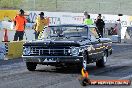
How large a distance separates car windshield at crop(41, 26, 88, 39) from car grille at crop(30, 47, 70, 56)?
1081 millimetres

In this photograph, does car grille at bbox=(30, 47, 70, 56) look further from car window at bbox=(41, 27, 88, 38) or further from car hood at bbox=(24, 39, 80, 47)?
car window at bbox=(41, 27, 88, 38)

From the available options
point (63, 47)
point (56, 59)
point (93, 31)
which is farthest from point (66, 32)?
point (56, 59)

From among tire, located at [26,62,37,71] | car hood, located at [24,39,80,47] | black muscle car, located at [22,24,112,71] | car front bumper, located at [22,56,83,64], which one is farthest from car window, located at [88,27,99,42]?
tire, located at [26,62,37,71]

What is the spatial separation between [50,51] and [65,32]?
54.3 inches

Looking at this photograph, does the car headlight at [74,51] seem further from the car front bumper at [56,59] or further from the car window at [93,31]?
the car window at [93,31]

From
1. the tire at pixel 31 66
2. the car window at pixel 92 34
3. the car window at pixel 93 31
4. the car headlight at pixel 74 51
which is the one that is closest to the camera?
the car headlight at pixel 74 51

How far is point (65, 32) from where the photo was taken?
1495 centimetres

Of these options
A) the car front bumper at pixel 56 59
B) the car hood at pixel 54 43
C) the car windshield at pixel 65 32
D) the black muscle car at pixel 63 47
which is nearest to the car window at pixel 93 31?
the black muscle car at pixel 63 47

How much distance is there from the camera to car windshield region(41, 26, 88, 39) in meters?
14.8

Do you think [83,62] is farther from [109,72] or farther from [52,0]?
[52,0]

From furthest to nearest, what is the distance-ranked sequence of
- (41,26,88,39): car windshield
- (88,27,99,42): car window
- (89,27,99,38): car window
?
(89,27,99,38): car window → (88,27,99,42): car window → (41,26,88,39): car windshield

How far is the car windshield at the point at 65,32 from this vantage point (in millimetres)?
14806

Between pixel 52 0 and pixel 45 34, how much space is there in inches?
1473

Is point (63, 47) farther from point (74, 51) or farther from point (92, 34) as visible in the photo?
point (92, 34)
